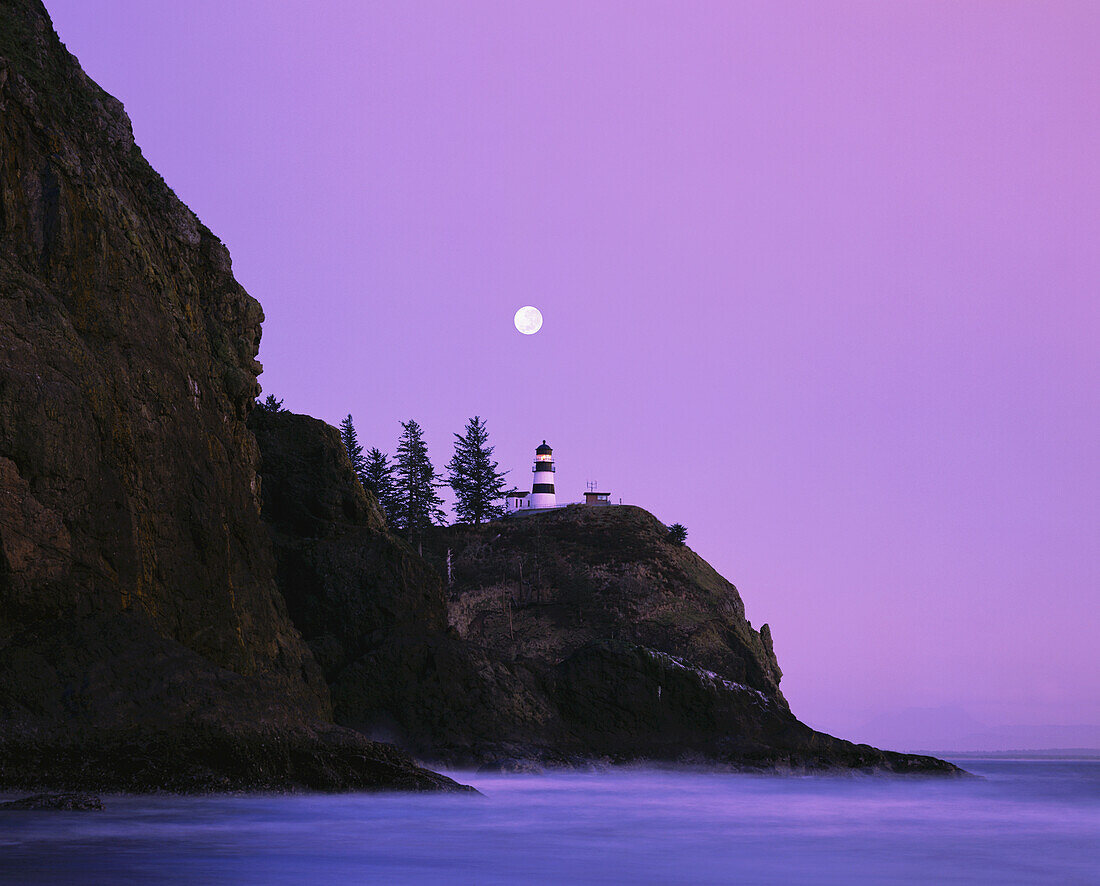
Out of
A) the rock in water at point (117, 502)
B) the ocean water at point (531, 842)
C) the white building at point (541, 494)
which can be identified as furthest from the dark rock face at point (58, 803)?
the white building at point (541, 494)

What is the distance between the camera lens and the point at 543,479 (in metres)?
106

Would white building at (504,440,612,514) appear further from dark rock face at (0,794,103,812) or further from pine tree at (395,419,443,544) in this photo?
dark rock face at (0,794,103,812)

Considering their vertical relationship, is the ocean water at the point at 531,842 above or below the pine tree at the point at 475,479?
below

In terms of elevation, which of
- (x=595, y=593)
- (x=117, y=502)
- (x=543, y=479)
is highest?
(x=543, y=479)

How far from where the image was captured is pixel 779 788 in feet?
129

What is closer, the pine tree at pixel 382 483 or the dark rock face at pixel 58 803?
the dark rock face at pixel 58 803

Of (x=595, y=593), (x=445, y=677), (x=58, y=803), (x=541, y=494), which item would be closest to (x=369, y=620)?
(x=445, y=677)

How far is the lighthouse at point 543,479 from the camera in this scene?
105250 mm

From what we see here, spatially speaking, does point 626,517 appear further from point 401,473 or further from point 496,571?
point 401,473

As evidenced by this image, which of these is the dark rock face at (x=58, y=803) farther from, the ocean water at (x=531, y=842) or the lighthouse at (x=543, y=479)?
the lighthouse at (x=543, y=479)

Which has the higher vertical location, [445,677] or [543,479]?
[543,479]

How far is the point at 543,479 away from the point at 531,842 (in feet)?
284

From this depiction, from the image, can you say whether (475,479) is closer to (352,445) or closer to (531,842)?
(352,445)

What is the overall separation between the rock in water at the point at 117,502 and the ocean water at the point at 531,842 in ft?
5.22
